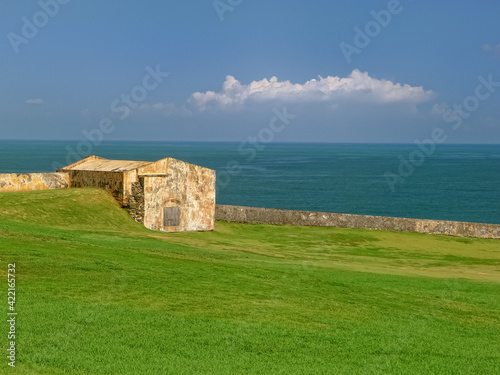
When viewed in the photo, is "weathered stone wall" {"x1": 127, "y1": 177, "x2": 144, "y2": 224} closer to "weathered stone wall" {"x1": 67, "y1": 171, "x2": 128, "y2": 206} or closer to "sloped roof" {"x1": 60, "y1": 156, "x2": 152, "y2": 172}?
"weathered stone wall" {"x1": 67, "y1": 171, "x2": 128, "y2": 206}

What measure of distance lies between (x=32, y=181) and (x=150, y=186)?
7.16 metres

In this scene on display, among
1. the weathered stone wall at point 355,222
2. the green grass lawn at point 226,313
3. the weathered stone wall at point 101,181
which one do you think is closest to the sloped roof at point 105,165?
the weathered stone wall at point 101,181

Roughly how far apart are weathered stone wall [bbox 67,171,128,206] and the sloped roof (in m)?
0.37

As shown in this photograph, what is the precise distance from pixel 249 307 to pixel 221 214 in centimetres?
2882

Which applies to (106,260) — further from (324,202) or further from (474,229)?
(324,202)

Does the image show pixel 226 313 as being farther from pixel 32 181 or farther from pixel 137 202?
pixel 32 181

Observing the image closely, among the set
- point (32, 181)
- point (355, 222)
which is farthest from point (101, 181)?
point (355, 222)

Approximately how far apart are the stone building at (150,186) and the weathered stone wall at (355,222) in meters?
3.46

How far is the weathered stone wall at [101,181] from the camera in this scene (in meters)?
35.2

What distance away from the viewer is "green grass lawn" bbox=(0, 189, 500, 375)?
35.3 ft

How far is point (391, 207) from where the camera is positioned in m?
91.3

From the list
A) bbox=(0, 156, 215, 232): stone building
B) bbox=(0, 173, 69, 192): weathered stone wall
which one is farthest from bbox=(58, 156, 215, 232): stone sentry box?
bbox=(0, 173, 69, 192): weathered stone wall

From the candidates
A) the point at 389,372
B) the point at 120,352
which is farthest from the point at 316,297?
the point at 120,352

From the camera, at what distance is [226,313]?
44.0 ft
